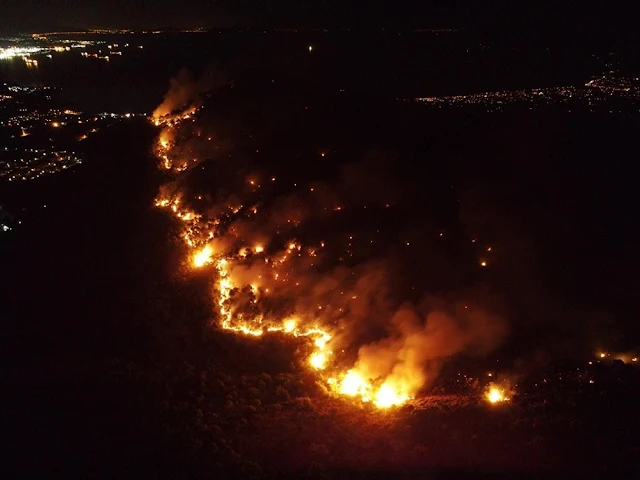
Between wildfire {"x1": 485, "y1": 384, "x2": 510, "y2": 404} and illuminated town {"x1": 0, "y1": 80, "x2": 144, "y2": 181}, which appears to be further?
illuminated town {"x1": 0, "y1": 80, "x2": 144, "y2": 181}

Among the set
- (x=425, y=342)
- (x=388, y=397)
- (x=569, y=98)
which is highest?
(x=569, y=98)

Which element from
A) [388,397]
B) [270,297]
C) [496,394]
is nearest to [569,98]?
[270,297]

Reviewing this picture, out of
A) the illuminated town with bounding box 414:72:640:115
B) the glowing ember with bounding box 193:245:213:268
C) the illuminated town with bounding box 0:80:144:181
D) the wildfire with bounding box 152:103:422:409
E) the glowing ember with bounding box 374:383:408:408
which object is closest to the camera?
the glowing ember with bounding box 374:383:408:408

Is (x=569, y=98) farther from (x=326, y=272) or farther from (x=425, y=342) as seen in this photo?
(x=425, y=342)

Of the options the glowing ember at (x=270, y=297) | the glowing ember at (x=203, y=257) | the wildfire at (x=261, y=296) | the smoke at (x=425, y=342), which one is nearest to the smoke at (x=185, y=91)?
the wildfire at (x=261, y=296)

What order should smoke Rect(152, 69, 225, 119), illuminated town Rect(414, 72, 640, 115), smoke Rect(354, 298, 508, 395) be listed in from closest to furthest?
smoke Rect(354, 298, 508, 395) < illuminated town Rect(414, 72, 640, 115) < smoke Rect(152, 69, 225, 119)

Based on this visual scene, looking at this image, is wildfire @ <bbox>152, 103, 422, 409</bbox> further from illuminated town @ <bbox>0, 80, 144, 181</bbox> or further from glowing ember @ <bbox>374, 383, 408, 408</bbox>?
illuminated town @ <bbox>0, 80, 144, 181</bbox>

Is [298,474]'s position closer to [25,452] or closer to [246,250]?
[25,452]

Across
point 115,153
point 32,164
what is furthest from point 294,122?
point 32,164

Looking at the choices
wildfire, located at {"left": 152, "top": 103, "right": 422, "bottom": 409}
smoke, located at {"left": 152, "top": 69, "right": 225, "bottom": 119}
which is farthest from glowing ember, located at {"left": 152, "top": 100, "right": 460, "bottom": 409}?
smoke, located at {"left": 152, "top": 69, "right": 225, "bottom": 119}
